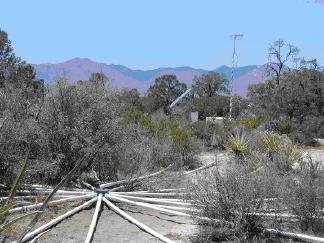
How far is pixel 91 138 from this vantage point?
11.5 m

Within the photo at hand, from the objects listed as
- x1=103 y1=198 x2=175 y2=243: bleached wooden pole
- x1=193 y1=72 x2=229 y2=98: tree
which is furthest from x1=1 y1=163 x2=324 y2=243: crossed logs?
x1=193 y1=72 x2=229 y2=98: tree

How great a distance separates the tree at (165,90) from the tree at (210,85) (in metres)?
1.80

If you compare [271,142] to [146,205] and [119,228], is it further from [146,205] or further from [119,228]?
[119,228]

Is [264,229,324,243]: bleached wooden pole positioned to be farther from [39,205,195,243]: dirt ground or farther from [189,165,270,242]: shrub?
[39,205,195,243]: dirt ground

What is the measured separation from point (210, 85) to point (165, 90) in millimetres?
5803

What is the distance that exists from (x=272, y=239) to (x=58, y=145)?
5448 mm

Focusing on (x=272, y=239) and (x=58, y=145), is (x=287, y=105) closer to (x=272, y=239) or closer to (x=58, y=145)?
(x=58, y=145)

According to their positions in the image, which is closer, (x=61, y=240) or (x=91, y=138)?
(x=61, y=240)

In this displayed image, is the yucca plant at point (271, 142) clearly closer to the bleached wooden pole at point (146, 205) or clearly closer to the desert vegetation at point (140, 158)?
the desert vegetation at point (140, 158)

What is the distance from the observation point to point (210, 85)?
65.4m

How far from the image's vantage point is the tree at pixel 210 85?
213ft

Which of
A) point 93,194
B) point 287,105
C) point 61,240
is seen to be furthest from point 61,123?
point 287,105

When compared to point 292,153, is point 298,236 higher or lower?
lower

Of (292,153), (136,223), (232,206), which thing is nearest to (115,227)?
(136,223)
